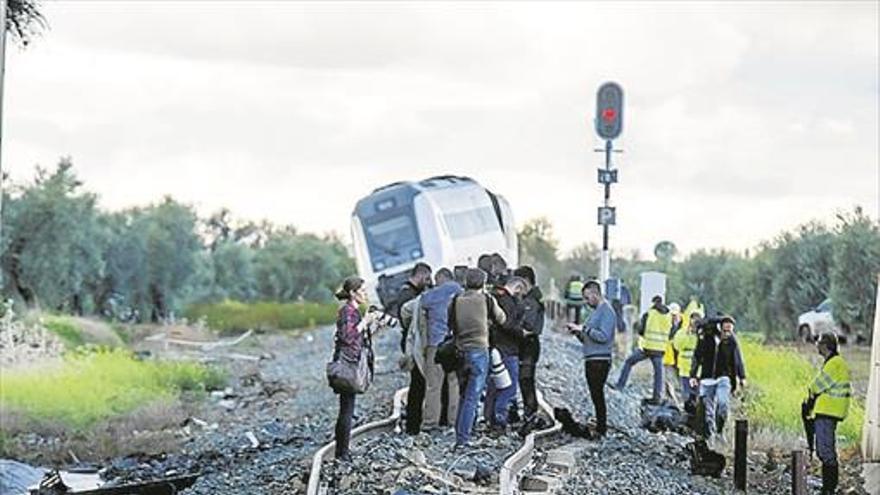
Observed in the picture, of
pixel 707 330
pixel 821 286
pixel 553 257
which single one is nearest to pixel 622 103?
pixel 707 330

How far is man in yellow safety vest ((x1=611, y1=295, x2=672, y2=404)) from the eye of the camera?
60.1 feet

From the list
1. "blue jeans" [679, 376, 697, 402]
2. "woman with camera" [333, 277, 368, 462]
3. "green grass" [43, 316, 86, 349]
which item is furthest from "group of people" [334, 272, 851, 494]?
"green grass" [43, 316, 86, 349]

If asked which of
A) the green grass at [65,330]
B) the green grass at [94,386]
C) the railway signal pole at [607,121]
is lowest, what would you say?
the green grass at [94,386]

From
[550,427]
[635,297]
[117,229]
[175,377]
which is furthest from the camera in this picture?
[117,229]

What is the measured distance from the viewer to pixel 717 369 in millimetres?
15484

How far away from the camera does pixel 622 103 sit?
62.1ft

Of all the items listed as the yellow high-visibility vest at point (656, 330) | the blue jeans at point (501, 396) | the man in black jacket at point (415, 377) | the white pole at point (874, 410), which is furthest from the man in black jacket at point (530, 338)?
the white pole at point (874, 410)

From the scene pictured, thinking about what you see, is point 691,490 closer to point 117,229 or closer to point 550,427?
point 550,427

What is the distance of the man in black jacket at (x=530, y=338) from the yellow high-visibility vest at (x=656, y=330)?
3.00 m

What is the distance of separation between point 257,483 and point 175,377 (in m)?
15.3

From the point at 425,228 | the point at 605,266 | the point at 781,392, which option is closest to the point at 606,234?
the point at 605,266

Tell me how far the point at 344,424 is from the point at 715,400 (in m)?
4.06

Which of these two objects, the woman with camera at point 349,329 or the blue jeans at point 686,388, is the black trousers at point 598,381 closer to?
the blue jeans at point 686,388

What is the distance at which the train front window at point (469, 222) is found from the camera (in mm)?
25234
